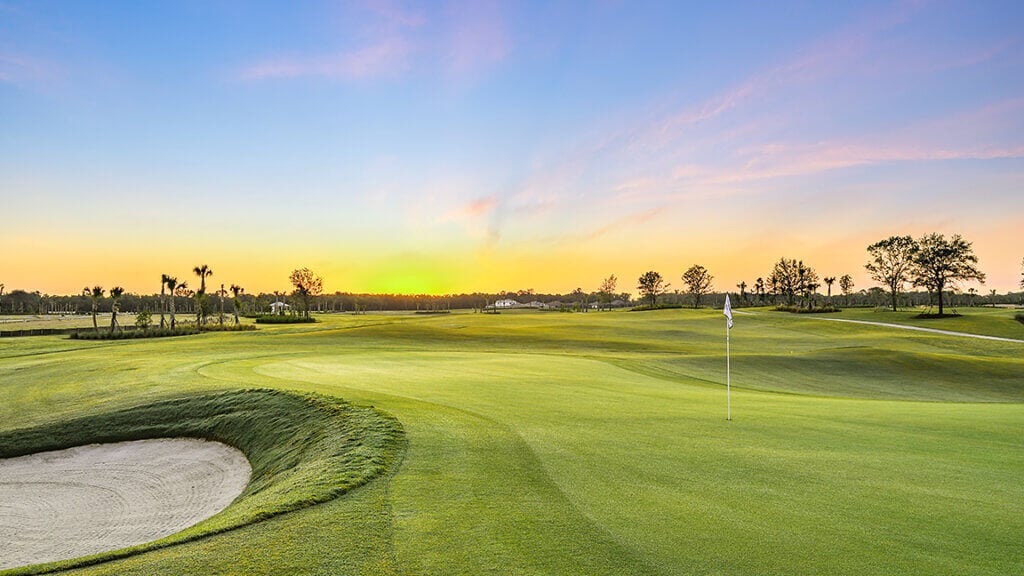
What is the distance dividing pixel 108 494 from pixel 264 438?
3.00 metres

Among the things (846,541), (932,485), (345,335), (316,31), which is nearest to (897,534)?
(846,541)

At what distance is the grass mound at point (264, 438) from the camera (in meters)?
6.31

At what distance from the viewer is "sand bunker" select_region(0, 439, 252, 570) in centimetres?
800

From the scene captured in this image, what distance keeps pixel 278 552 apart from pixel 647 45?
1105 inches

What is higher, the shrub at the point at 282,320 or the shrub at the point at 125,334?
the shrub at the point at 282,320

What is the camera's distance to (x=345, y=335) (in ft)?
157

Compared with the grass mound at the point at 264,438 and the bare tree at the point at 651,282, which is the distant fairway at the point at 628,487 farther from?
the bare tree at the point at 651,282

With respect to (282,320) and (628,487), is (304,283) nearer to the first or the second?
(282,320)

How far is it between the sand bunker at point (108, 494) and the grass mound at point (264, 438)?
51cm

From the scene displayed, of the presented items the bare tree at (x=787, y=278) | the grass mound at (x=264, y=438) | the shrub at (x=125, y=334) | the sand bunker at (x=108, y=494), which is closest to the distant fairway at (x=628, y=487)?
the grass mound at (x=264, y=438)

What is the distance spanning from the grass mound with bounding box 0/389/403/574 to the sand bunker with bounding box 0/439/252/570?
508mm

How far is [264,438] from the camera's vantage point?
12.1 meters

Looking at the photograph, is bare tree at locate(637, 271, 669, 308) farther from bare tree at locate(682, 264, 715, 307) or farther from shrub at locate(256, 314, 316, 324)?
shrub at locate(256, 314, 316, 324)

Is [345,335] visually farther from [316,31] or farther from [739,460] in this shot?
[739,460]
